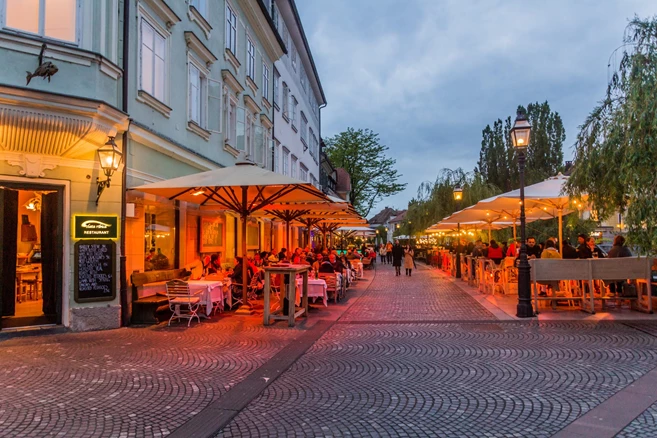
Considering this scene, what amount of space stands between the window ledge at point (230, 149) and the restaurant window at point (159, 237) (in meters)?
4.11

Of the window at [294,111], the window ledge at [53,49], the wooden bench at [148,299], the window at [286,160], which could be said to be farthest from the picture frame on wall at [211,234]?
the window at [294,111]

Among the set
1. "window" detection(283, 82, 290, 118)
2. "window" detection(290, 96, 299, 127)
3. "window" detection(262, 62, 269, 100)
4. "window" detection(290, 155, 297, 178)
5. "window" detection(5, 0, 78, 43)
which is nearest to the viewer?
"window" detection(5, 0, 78, 43)

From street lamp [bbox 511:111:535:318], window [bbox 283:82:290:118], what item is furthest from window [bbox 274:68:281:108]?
street lamp [bbox 511:111:535:318]

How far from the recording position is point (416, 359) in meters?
7.00

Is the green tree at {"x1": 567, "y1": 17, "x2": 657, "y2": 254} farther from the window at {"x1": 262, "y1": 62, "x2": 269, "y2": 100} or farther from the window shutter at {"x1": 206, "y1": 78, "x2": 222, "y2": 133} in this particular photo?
the window at {"x1": 262, "y1": 62, "x2": 269, "y2": 100}

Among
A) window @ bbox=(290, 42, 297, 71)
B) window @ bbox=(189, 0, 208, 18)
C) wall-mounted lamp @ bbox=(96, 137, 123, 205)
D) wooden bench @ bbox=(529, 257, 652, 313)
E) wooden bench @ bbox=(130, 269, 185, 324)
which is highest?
window @ bbox=(290, 42, 297, 71)

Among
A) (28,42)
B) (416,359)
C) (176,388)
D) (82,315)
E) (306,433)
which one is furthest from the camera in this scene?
(82,315)

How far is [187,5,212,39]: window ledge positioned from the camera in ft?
42.9

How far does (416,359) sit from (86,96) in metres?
6.99

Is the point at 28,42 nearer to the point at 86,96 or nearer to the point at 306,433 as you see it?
the point at 86,96

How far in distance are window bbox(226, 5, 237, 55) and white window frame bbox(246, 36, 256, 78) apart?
1.51 metres

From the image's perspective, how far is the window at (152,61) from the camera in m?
10.8

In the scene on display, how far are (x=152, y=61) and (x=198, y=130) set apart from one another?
109 inches

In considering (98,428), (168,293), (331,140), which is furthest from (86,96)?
(331,140)
